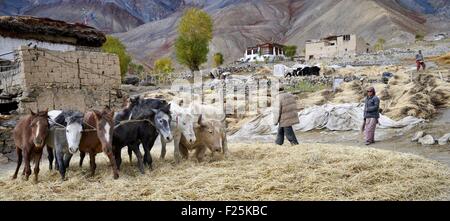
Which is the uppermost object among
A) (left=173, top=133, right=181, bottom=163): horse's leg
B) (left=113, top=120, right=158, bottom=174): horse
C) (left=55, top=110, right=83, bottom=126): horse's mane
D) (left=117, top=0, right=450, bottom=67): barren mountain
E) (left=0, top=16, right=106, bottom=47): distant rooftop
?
(left=117, top=0, right=450, bottom=67): barren mountain

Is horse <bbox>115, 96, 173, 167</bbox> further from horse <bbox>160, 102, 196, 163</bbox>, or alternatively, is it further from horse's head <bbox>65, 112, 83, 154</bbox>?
horse's head <bbox>65, 112, 83, 154</bbox>

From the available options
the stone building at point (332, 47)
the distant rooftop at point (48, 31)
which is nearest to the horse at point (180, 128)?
the distant rooftop at point (48, 31)

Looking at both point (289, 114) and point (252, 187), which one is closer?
point (252, 187)

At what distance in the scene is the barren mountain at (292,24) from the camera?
408ft

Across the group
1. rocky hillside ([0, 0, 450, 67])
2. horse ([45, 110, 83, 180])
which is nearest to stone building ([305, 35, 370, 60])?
rocky hillside ([0, 0, 450, 67])

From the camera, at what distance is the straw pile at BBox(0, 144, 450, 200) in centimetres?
526

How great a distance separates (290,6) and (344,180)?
194644 mm

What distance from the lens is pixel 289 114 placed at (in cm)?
995

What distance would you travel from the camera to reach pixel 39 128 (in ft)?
21.0

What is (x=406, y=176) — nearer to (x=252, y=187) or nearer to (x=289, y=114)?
(x=252, y=187)

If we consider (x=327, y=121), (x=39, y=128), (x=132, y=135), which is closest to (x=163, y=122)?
(x=132, y=135)

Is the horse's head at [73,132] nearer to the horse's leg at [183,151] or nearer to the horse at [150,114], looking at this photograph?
the horse at [150,114]

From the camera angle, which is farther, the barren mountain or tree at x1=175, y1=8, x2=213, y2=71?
the barren mountain
